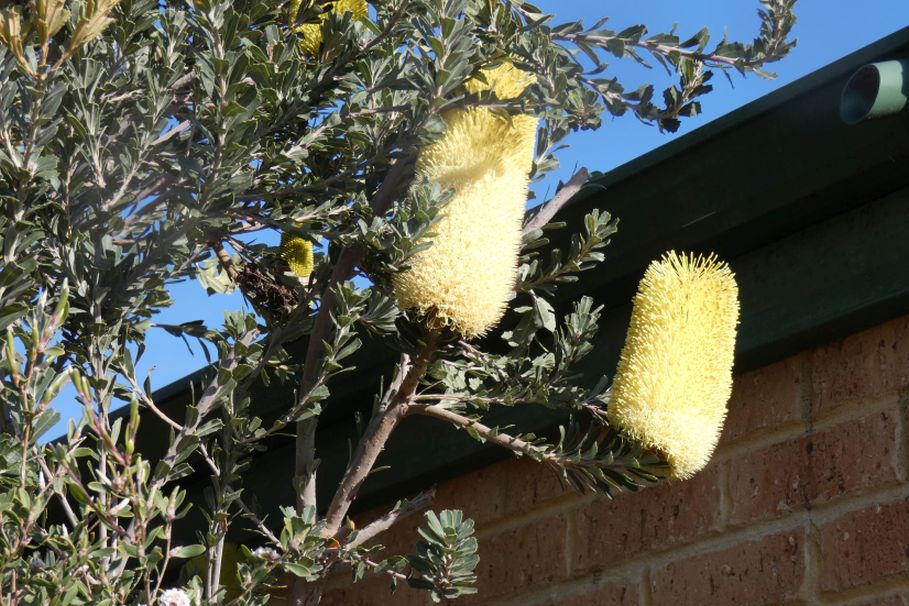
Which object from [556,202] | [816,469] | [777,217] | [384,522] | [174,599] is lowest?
[174,599]

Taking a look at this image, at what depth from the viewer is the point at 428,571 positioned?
5.85ft

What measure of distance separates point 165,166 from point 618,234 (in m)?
1.07

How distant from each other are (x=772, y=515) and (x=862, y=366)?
0.33 metres

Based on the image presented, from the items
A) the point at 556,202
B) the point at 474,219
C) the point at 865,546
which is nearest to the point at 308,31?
the point at 556,202

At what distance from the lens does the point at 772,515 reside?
7.15 feet

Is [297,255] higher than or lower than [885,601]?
higher

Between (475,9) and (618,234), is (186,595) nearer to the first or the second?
(475,9)

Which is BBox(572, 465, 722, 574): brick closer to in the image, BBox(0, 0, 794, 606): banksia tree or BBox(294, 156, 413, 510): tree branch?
BBox(0, 0, 794, 606): banksia tree

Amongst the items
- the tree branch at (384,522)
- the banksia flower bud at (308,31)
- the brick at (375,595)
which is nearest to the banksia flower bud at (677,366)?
the tree branch at (384,522)

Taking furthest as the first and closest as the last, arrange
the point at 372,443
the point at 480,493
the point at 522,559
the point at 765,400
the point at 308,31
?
the point at 480,493 → the point at 522,559 → the point at 765,400 → the point at 308,31 → the point at 372,443

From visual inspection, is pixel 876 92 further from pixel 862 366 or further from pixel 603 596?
pixel 603 596

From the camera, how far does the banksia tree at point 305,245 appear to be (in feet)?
5.34

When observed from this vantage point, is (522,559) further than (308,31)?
Yes

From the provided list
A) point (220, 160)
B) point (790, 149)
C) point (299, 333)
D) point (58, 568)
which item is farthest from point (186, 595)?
point (790, 149)
